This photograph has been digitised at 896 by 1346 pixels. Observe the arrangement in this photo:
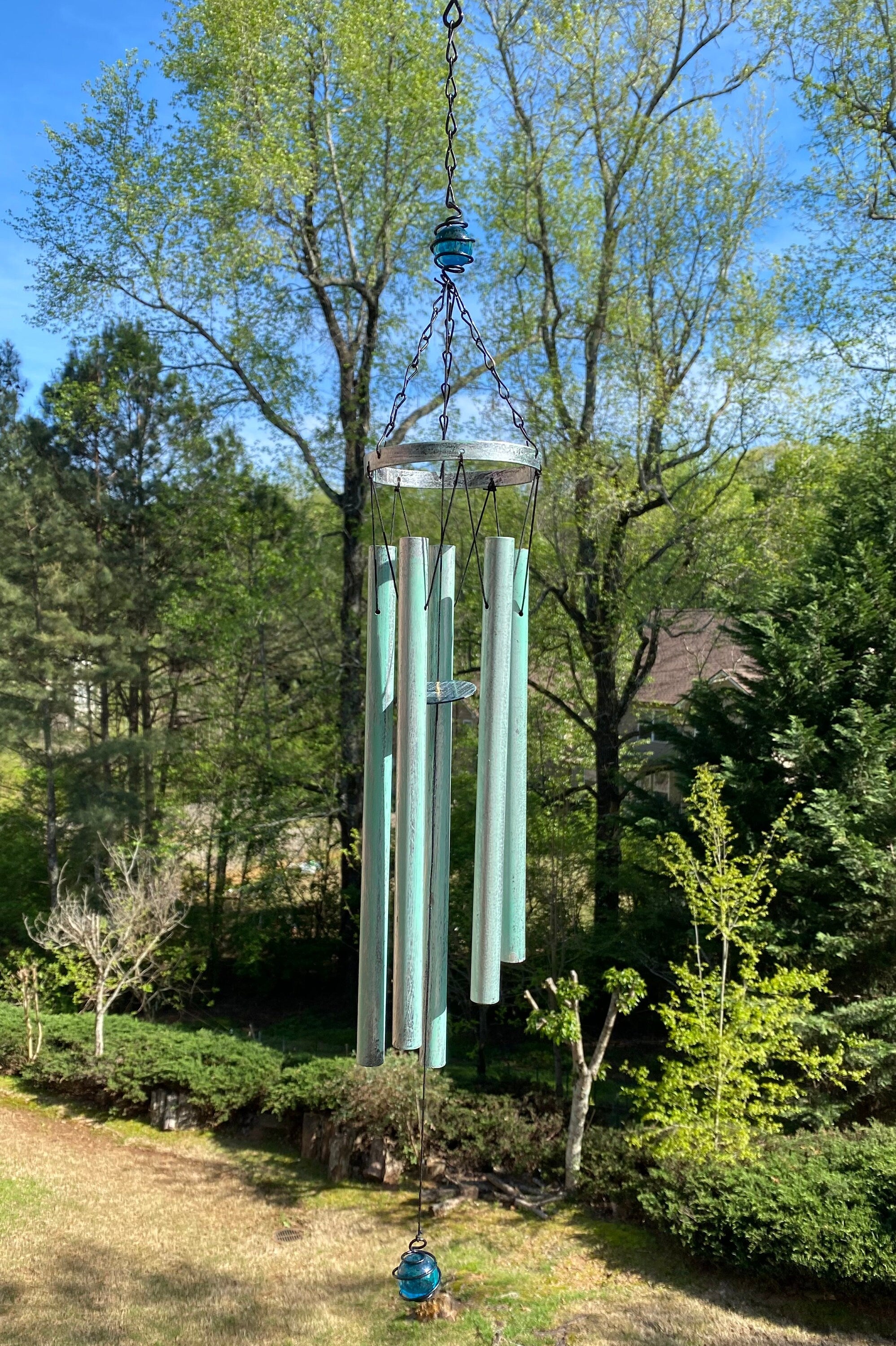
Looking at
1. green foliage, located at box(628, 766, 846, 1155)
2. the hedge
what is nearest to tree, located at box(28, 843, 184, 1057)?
the hedge

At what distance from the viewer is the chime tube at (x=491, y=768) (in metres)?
3.68

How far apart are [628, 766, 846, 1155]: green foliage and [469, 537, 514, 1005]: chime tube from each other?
5.22 m

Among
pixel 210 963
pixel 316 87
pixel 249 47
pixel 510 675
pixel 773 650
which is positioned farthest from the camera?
pixel 210 963

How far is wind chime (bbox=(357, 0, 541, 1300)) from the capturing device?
11.7 feet

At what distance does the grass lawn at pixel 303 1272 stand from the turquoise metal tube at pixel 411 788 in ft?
16.8

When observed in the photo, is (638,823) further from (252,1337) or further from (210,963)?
(210,963)

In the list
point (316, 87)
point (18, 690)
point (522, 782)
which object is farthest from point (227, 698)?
point (522, 782)

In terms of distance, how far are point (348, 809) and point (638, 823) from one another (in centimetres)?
601

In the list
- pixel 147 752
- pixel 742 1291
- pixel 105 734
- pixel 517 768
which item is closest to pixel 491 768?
pixel 517 768

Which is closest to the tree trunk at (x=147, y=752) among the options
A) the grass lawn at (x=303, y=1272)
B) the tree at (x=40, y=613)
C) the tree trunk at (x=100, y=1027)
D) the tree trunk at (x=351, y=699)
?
the tree at (x=40, y=613)

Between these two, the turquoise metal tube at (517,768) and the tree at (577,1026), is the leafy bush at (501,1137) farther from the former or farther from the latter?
the turquoise metal tube at (517,768)

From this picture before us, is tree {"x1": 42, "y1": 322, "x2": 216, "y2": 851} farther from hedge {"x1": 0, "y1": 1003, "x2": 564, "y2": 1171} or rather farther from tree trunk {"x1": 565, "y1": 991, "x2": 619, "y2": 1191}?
tree trunk {"x1": 565, "y1": 991, "x2": 619, "y2": 1191}

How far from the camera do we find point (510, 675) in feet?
12.8

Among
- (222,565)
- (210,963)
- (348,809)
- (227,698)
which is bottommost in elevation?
(210,963)
